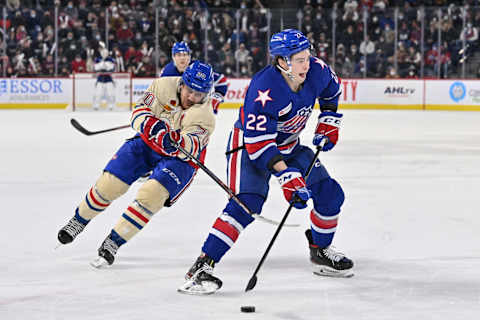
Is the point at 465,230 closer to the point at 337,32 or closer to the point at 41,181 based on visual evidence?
the point at 41,181

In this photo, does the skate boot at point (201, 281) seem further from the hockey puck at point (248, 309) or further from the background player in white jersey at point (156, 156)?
the background player in white jersey at point (156, 156)

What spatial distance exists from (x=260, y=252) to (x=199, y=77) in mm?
968

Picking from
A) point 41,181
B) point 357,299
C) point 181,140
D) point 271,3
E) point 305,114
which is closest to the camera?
point 357,299

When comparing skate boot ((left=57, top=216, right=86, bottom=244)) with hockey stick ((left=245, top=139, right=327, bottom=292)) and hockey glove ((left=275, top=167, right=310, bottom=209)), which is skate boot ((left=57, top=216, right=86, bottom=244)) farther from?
hockey glove ((left=275, top=167, right=310, bottom=209))

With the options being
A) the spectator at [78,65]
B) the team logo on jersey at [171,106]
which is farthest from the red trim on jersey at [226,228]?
the spectator at [78,65]

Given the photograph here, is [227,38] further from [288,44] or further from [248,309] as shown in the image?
[248,309]

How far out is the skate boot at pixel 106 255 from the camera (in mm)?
3896

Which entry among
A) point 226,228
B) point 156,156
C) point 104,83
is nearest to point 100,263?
point 156,156

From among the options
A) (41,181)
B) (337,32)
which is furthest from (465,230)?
(337,32)

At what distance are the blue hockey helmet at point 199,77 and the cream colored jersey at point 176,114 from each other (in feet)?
0.59

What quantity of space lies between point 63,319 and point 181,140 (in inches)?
46.5

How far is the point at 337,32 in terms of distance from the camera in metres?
17.9

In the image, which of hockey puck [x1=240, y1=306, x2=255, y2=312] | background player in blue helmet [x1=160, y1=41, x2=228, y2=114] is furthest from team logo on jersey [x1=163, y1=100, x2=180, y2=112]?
background player in blue helmet [x1=160, y1=41, x2=228, y2=114]

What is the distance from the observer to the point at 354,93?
17.8 m
